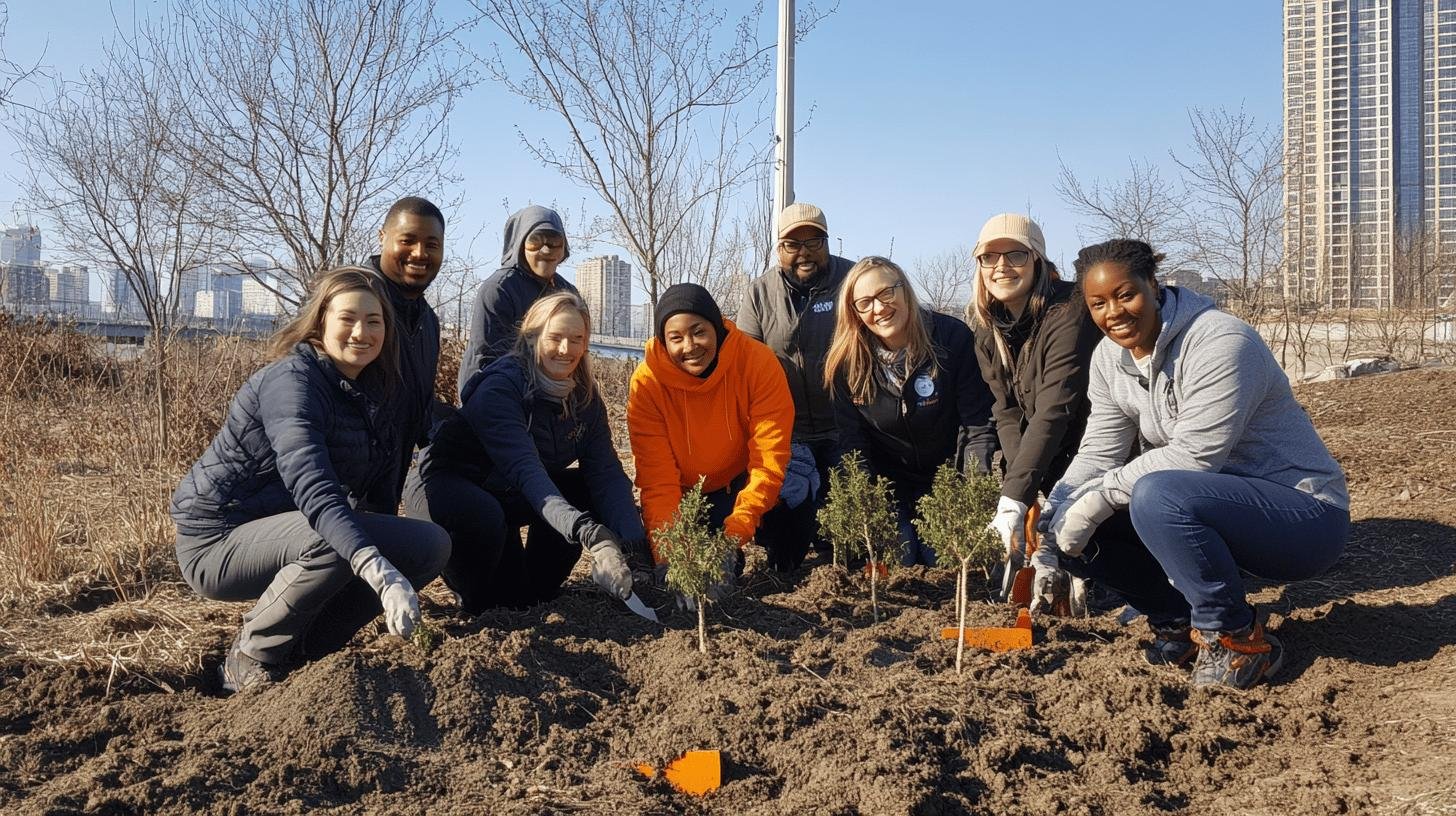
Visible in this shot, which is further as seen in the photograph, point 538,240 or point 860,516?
point 538,240

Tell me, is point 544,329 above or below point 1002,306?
below

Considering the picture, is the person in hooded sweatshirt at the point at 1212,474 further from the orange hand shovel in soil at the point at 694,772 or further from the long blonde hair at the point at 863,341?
the orange hand shovel in soil at the point at 694,772

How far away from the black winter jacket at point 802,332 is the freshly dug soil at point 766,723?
137 centimetres

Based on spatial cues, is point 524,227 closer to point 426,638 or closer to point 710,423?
point 710,423

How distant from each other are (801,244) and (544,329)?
4.86 ft

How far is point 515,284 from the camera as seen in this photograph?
474 cm

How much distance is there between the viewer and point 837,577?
4.19m

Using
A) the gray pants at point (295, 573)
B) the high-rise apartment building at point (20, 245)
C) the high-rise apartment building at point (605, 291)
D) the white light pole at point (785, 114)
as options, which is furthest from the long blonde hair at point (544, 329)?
the high-rise apartment building at point (605, 291)

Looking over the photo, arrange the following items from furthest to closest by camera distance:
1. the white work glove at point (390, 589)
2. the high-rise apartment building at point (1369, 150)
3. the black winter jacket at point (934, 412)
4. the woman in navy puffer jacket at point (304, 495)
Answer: the high-rise apartment building at point (1369, 150) → the black winter jacket at point (934, 412) → the woman in navy puffer jacket at point (304, 495) → the white work glove at point (390, 589)

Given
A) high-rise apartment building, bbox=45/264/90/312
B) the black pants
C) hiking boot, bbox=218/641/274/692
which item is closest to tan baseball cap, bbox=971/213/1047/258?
the black pants

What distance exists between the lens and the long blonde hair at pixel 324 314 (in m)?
3.34

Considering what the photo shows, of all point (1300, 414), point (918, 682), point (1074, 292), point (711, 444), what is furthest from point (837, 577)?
point (1300, 414)

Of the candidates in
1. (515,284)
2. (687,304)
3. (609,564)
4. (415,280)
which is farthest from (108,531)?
(687,304)

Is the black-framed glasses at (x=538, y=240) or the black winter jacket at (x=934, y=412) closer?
the black winter jacket at (x=934, y=412)
